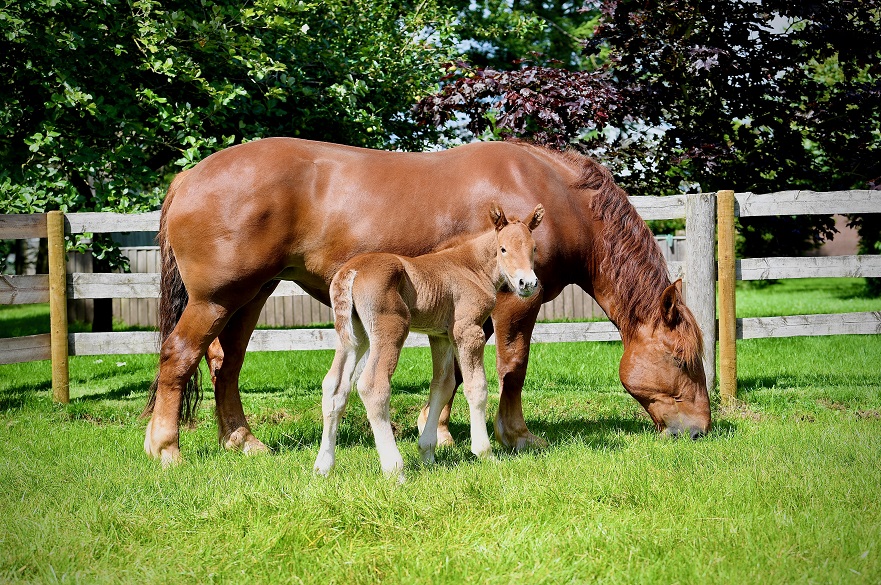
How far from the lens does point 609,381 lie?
8852mm

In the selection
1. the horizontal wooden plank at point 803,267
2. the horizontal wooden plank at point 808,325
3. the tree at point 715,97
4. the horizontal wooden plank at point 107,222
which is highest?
the tree at point 715,97

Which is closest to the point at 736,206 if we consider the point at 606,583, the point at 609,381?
the point at 609,381

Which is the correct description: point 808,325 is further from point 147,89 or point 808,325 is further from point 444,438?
point 147,89

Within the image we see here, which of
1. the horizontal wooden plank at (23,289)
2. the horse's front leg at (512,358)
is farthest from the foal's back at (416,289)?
the horizontal wooden plank at (23,289)

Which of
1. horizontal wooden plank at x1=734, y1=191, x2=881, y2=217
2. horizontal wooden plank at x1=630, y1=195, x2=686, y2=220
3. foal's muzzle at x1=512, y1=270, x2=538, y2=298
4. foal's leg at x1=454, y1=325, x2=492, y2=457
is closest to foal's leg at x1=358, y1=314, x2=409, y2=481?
foal's leg at x1=454, y1=325, x2=492, y2=457

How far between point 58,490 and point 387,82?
7.76 m

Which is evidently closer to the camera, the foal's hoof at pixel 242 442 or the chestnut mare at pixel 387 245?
the chestnut mare at pixel 387 245

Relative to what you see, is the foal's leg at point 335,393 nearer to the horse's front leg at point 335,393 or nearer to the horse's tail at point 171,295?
the horse's front leg at point 335,393

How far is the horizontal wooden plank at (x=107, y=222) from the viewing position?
8195 mm

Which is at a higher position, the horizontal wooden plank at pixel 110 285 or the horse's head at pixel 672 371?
the horizontal wooden plank at pixel 110 285

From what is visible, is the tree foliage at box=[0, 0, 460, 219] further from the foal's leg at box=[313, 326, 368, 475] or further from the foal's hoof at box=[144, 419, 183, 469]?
the foal's leg at box=[313, 326, 368, 475]

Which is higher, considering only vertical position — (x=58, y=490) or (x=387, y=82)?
(x=387, y=82)

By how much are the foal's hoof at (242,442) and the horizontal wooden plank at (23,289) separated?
3347 mm

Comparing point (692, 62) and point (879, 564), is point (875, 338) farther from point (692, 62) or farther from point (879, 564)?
point (879, 564)
